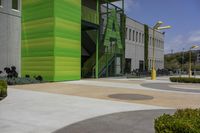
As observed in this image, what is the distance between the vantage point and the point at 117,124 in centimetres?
670

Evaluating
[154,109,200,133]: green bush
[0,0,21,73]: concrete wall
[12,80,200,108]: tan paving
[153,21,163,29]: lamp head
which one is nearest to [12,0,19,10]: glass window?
[0,0,21,73]: concrete wall

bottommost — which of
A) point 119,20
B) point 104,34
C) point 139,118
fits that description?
point 139,118

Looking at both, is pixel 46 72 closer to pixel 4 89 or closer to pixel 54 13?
pixel 54 13

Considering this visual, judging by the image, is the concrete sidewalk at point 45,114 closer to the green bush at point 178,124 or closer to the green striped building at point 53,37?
the green bush at point 178,124

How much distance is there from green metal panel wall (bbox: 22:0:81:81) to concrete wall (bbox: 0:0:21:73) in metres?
0.53

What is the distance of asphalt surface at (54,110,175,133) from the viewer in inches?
239

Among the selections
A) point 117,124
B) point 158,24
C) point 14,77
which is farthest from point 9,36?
point 117,124

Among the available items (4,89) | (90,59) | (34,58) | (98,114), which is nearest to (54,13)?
(34,58)

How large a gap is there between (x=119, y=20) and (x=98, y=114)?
90.0 feet

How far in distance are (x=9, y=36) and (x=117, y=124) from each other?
16.8 metres

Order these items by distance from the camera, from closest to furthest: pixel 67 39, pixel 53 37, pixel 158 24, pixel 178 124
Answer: pixel 178 124 < pixel 53 37 < pixel 67 39 < pixel 158 24

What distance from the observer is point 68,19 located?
867 inches

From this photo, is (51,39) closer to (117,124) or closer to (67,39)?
(67,39)

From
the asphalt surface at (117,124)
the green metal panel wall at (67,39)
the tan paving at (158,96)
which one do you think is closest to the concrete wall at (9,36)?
the green metal panel wall at (67,39)
